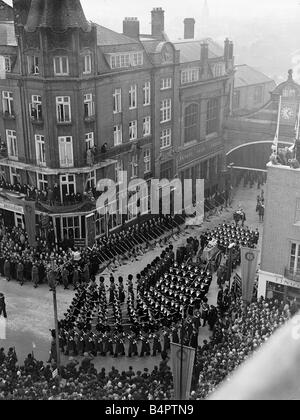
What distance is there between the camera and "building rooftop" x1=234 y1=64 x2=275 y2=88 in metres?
55.2

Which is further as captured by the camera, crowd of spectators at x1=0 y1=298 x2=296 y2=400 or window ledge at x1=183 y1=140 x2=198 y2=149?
window ledge at x1=183 y1=140 x2=198 y2=149

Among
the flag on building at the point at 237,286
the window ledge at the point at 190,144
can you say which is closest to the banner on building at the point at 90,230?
the flag on building at the point at 237,286

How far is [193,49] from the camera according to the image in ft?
151

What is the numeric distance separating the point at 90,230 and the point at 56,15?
1376 centimetres

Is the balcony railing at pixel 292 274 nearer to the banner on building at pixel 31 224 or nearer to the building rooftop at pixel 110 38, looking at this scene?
the banner on building at pixel 31 224

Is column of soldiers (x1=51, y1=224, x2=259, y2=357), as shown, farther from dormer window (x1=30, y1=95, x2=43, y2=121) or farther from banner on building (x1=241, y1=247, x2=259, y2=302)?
dormer window (x1=30, y1=95, x2=43, y2=121)

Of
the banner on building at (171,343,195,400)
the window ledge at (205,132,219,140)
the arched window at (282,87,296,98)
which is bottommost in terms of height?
the banner on building at (171,343,195,400)

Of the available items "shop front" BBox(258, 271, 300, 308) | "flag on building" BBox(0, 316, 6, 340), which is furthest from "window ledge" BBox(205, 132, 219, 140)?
"flag on building" BBox(0, 316, 6, 340)

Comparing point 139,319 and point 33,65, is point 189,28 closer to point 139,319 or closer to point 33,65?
point 33,65

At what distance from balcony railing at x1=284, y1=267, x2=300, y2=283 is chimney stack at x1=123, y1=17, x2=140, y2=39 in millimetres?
22212

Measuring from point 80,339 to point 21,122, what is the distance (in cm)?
1661

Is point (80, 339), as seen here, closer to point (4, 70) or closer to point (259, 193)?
point (4, 70)

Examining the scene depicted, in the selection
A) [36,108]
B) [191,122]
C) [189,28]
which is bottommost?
[191,122]

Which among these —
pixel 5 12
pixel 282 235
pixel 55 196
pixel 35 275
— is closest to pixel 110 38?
pixel 5 12
